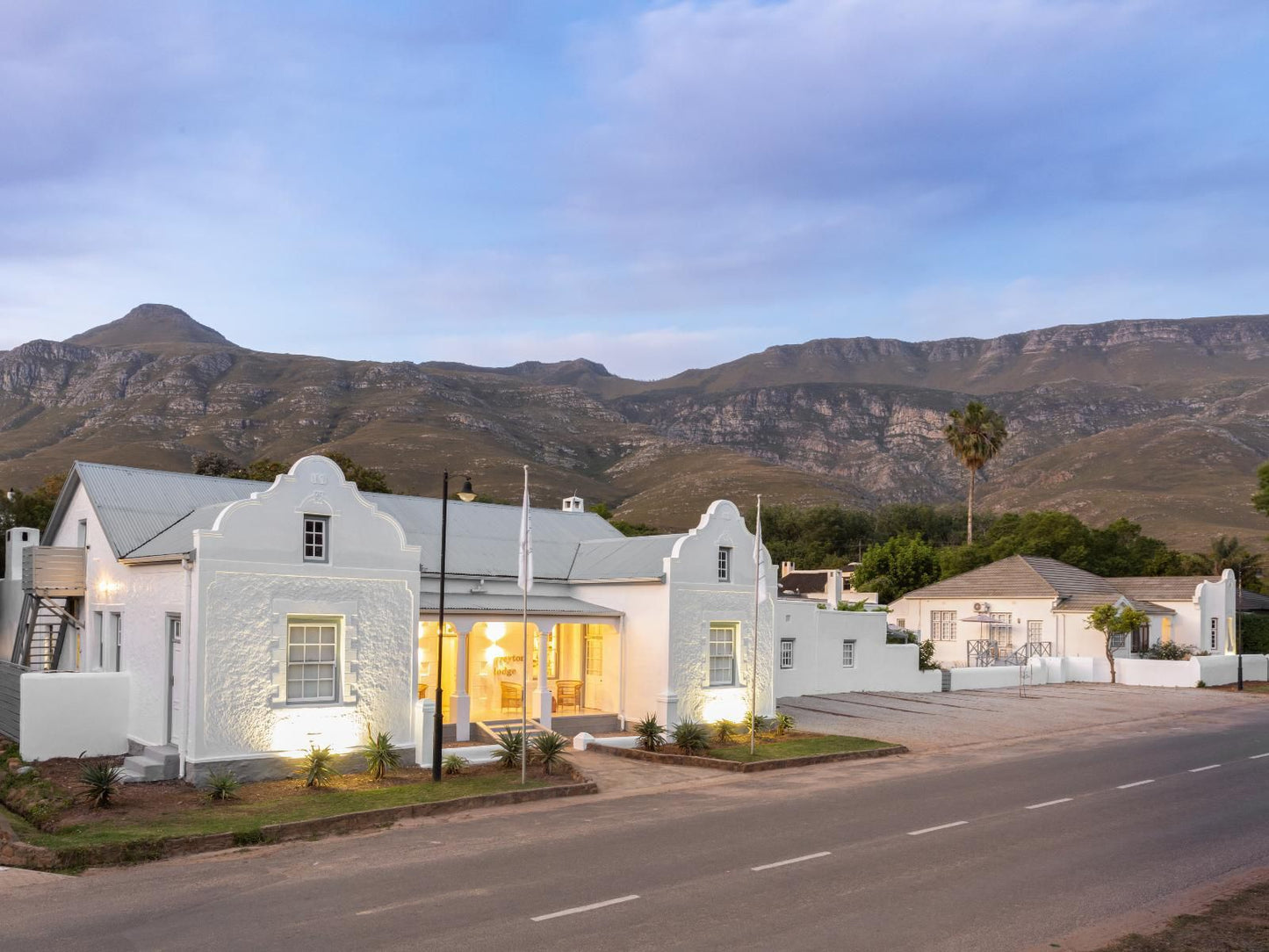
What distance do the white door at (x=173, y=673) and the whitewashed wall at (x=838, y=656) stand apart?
19.1 meters

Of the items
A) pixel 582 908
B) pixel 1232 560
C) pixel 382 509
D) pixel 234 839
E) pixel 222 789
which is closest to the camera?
pixel 582 908

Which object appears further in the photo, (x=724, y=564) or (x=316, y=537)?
(x=724, y=564)

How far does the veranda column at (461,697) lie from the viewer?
23547 millimetres

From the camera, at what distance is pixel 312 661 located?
2034 centimetres

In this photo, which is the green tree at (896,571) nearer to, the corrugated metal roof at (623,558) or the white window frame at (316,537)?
the corrugated metal roof at (623,558)

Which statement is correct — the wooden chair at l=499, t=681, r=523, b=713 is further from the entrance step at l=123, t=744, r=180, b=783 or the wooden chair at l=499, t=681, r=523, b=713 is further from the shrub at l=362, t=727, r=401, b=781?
the entrance step at l=123, t=744, r=180, b=783

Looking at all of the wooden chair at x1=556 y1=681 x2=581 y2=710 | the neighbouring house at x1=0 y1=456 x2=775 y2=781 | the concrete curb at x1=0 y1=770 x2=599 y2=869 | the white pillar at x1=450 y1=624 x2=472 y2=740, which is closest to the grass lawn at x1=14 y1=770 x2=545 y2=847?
the concrete curb at x1=0 y1=770 x2=599 y2=869

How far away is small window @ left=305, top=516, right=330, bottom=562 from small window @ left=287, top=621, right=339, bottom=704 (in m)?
1.31

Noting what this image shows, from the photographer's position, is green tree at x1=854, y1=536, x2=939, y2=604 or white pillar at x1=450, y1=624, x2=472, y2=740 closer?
white pillar at x1=450, y1=624, x2=472, y2=740

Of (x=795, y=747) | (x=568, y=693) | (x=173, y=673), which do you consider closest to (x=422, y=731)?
(x=173, y=673)

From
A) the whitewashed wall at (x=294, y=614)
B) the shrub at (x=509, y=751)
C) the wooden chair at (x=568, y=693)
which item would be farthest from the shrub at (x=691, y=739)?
the whitewashed wall at (x=294, y=614)

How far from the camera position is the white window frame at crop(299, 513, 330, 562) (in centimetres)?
2053

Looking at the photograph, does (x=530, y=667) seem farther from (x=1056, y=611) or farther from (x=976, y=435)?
(x=976, y=435)

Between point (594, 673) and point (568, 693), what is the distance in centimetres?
96
